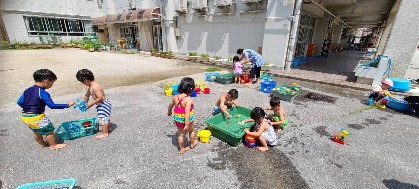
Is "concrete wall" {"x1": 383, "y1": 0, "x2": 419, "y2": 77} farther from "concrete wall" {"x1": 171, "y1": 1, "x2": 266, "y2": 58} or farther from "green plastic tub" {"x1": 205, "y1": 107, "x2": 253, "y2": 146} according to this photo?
"green plastic tub" {"x1": 205, "y1": 107, "x2": 253, "y2": 146}

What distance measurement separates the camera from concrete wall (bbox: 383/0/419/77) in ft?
23.9

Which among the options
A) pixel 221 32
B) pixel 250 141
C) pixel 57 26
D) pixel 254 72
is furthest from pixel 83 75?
pixel 57 26

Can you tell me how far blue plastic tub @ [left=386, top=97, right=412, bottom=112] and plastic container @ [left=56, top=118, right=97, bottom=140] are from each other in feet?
26.9

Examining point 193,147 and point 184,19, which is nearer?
point 193,147

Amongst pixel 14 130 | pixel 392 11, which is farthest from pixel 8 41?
pixel 392 11

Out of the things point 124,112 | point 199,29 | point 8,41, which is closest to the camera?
point 124,112

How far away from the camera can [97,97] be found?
3.73 meters

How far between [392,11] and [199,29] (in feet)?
46.2

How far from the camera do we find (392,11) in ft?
45.1

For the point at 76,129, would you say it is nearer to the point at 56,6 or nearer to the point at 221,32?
the point at 221,32

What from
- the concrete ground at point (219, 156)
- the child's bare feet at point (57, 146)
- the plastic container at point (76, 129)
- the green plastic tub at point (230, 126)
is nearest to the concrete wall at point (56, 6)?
the concrete ground at point (219, 156)

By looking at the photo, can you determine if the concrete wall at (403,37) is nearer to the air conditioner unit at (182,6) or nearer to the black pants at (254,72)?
the black pants at (254,72)

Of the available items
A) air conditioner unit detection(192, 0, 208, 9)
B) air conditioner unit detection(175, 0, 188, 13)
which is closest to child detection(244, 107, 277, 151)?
air conditioner unit detection(192, 0, 208, 9)

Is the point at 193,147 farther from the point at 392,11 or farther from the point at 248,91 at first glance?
the point at 392,11
